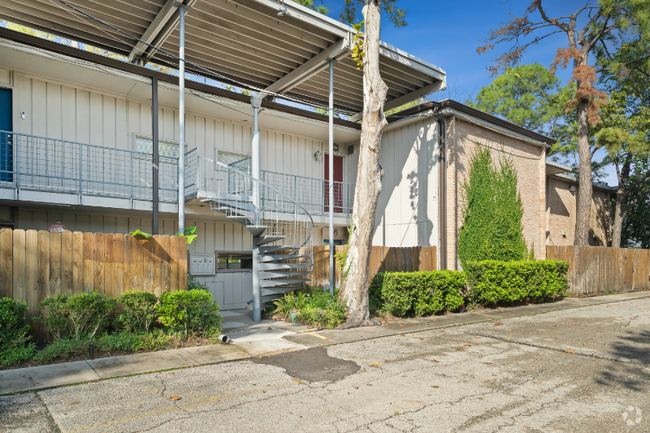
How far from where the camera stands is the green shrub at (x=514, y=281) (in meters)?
11.3

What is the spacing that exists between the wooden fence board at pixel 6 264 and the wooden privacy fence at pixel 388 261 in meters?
6.36

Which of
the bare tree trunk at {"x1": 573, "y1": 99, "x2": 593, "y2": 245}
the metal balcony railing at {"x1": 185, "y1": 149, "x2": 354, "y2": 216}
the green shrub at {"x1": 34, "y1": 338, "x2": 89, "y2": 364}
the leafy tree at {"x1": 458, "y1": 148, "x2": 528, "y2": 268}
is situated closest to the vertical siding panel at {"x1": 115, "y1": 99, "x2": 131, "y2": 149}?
the metal balcony railing at {"x1": 185, "y1": 149, "x2": 354, "y2": 216}

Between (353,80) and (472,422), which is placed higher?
(353,80)

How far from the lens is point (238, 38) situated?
31.8 feet

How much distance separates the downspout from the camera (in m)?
12.3

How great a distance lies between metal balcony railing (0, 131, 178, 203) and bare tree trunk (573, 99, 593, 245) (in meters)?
14.1

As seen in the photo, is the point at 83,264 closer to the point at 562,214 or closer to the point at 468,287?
the point at 468,287

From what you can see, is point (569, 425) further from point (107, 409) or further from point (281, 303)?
point (281, 303)

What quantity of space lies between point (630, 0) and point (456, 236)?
Answer: 1165 centimetres

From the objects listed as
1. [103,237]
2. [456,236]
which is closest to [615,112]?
[456,236]

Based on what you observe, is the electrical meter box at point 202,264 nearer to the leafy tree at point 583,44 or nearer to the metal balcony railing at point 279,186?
the metal balcony railing at point 279,186

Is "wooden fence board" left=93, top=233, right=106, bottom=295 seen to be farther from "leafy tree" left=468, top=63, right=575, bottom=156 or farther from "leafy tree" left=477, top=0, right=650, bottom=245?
"leafy tree" left=468, top=63, right=575, bottom=156

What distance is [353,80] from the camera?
12.1 m

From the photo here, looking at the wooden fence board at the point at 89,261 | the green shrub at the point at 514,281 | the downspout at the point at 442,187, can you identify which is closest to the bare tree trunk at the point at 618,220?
the green shrub at the point at 514,281
